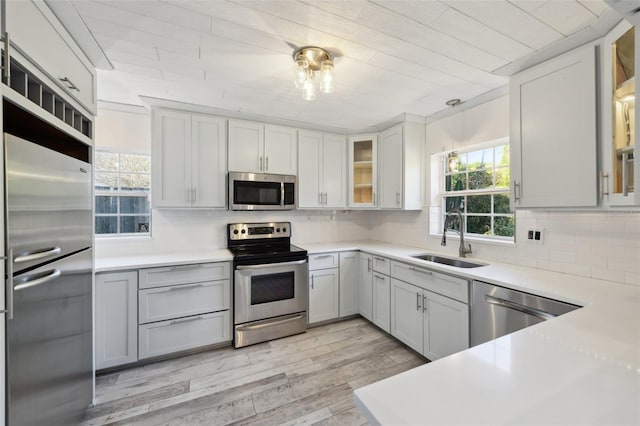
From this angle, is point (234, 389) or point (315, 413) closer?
point (315, 413)

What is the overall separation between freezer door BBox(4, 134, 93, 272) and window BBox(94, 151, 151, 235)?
1238mm

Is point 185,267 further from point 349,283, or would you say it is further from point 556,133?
point 556,133

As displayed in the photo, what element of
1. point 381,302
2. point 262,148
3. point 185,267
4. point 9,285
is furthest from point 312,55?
point 381,302

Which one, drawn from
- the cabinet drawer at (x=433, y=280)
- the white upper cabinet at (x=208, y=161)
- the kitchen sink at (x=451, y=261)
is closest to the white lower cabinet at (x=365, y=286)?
the cabinet drawer at (x=433, y=280)

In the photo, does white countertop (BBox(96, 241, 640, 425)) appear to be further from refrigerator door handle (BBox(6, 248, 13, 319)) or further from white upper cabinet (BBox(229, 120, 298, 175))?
white upper cabinet (BBox(229, 120, 298, 175))

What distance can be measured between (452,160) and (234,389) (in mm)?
2989

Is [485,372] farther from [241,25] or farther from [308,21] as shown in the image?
[241,25]

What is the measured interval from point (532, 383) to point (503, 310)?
4.09 feet

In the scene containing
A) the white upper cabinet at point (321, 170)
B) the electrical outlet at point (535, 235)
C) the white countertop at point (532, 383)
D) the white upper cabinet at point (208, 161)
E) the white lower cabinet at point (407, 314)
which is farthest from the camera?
the white upper cabinet at point (321, 170)

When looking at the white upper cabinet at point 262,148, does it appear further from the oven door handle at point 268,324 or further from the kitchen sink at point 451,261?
the kitchen sink at point 451,261

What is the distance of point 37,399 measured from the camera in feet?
3.93

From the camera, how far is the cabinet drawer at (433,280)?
2.03 metres

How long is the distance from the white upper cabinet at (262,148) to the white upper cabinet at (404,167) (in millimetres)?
1142

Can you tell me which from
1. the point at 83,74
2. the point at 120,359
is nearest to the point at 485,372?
the point at 83,74
